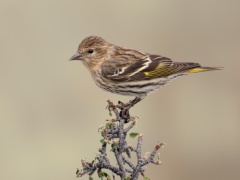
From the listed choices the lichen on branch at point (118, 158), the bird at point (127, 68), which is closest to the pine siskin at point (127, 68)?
the bird at point (127, 68)

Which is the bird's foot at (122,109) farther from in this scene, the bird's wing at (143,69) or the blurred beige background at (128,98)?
the blurred beige background at (128,98)

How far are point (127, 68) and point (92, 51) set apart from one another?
1.52 feet

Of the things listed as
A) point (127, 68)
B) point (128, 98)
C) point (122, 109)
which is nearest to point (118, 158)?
point (122, 109)

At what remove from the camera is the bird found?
8737mm

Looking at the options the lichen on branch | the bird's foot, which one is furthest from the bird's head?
the lichen on branch

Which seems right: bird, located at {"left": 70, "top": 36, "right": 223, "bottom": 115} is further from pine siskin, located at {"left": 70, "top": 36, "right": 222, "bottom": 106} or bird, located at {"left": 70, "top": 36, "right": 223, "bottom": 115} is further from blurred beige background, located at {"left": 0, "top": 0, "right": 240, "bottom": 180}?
blurred beige background, located at {"left": 0, "top": 0, "right": 240, "bottom": 180}

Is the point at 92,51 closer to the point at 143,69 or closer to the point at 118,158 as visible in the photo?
the point at 143,69

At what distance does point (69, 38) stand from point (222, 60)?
311cm

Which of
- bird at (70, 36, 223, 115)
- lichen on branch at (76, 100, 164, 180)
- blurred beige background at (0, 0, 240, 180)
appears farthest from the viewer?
blurred beige background at (0, 0, 240, 180)

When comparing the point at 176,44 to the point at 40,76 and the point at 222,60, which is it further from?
the point at 40,76

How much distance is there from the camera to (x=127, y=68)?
29.2 feet

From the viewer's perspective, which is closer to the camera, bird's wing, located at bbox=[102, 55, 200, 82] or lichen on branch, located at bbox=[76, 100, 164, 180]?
lichen on branch, located at bbox=[76, 100, 164, 180]

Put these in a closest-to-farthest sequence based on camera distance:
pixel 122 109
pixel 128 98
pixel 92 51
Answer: pixel 122 109
pixel 92 51
pixel 128 98

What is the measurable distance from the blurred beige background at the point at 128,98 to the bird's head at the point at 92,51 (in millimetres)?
4442
